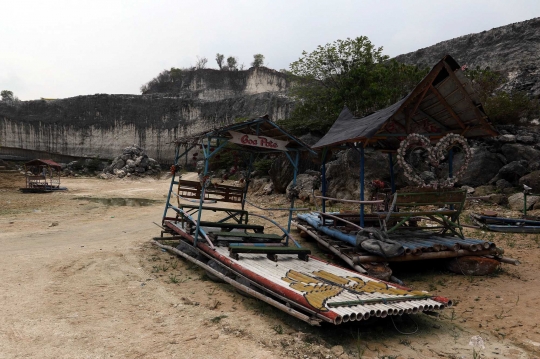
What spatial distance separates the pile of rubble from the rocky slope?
28.0 m

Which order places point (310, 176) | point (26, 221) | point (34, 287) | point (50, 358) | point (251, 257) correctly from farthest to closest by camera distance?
point (310, 176)
point (26, 221)
point (251, 257)
point (34, 287)
point (50, 358)

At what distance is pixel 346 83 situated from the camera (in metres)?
22.0

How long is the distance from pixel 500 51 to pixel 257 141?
3176 centimetres

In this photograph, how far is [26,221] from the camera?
12.3 meters

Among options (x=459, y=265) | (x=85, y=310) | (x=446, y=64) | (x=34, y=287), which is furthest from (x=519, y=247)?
(x=34, y=287)

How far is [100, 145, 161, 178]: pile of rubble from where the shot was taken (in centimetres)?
3491

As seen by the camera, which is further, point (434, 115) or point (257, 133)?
point (434, 115)

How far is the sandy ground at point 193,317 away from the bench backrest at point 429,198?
1.31 m

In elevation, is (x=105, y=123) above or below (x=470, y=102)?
above

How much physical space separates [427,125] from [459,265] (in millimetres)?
3427

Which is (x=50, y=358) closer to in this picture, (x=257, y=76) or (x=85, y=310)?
(x=85, y=310)

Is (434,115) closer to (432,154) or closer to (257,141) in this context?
(432,154)

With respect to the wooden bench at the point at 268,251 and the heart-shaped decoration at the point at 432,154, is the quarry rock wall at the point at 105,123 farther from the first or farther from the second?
the wooden bench at the point at 268,251

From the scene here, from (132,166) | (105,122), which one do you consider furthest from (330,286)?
(105,122)
